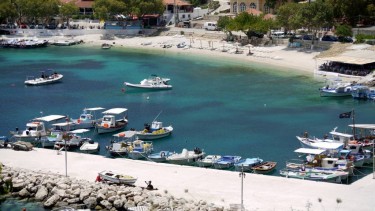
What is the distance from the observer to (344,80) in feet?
270

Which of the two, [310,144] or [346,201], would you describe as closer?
[346,201]

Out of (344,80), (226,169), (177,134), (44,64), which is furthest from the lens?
(44,64)

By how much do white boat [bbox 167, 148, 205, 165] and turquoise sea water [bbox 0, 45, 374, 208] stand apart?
9.85ft

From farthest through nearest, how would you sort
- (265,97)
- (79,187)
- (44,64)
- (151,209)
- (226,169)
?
(44,64) < (265,97) < (226,169) < (79,187) < (151,209)

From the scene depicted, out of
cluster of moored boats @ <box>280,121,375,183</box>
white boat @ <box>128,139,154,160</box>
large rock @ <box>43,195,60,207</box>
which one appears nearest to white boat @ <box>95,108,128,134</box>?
white boat @ <box>128,139,154,160</box>

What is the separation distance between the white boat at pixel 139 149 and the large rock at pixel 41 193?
37.4 ft

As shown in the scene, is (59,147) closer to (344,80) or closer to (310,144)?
(310,144)

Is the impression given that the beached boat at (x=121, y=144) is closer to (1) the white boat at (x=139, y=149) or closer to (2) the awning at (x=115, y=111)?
(1) the white boat at (x=139, y=149)

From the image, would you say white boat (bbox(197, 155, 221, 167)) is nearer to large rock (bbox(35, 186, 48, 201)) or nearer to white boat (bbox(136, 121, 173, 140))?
white boat (bbox(136, 121, 173, 140))

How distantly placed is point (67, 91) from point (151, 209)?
144ft

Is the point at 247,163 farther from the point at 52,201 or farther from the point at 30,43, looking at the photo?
the point at 30,43

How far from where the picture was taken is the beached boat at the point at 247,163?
170 ft

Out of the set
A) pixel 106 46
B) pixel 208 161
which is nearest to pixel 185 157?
pixel 208 161

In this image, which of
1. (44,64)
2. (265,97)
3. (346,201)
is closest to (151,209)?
(346,201)
